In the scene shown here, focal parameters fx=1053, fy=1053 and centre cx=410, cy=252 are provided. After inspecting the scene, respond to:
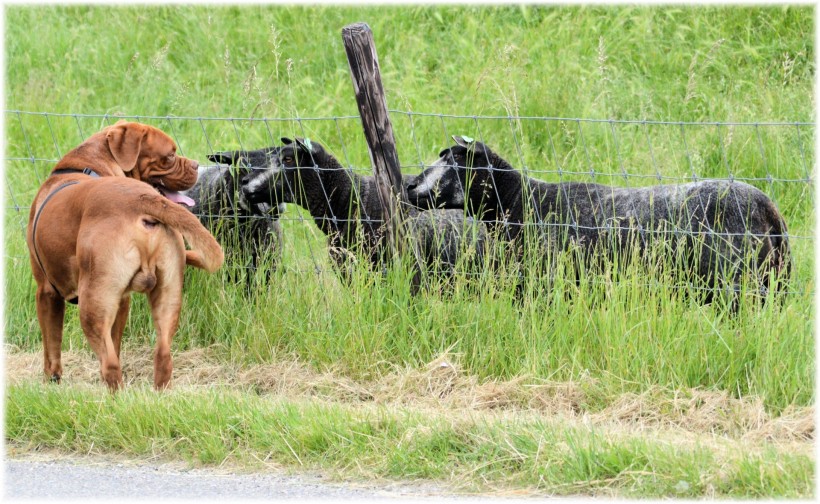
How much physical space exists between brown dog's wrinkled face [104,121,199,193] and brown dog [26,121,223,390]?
0.98 feet

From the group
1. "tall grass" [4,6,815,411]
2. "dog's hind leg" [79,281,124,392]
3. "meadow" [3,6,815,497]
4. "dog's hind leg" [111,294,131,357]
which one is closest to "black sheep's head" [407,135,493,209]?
"tall grass" [4,6,815,411]

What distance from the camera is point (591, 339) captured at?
5727 millimetres

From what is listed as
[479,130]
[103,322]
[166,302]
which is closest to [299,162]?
[479,130]

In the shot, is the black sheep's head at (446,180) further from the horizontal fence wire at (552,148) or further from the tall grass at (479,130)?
the horizontal fence wire at (552,148)

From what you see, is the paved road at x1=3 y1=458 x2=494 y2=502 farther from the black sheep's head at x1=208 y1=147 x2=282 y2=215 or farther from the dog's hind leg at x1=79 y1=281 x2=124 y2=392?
the black sheep's head at x1=208 y1=147 x2=282 y2=215

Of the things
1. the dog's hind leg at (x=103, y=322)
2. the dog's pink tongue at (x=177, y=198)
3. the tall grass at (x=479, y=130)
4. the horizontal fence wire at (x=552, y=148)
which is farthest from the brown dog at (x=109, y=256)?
the horizontal fence wire at (x=552, y=148)

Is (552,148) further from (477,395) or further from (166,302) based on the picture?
(166,302)

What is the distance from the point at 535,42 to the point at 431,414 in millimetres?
7936

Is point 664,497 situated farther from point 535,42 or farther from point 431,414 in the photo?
point 535,42

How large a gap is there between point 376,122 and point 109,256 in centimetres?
187

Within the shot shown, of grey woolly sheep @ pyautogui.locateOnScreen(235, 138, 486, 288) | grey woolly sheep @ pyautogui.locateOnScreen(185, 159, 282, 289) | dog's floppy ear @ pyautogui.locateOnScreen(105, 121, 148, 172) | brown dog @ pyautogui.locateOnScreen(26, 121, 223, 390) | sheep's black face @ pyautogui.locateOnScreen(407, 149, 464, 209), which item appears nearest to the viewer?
brown dog @ pyautogui.locateOnScreen(26, 121, 223, 390)

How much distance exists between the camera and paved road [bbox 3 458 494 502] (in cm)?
440

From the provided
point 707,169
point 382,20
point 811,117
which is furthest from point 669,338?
point 382,20

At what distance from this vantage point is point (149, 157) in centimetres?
636
